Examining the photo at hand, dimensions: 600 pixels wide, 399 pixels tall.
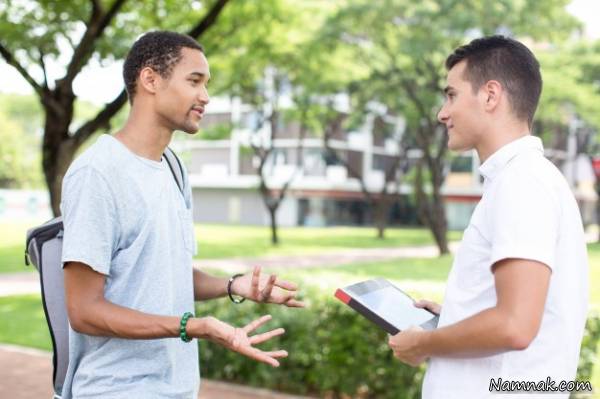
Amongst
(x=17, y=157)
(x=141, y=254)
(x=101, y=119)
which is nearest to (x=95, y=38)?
(x=101, y=119)

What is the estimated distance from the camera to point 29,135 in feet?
188

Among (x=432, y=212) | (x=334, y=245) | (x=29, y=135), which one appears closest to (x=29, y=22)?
(x=432, y=212)

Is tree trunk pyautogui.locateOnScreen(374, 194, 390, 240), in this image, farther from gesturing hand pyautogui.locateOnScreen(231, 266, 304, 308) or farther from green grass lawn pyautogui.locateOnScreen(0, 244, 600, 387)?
gesturing hand pyautogui.locateOnScreen(231, 266, 304, 308)

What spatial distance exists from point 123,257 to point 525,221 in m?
1.08

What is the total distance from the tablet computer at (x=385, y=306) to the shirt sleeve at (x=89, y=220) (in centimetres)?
64

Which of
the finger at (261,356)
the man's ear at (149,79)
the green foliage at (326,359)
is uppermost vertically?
the man's ear at (149,79)

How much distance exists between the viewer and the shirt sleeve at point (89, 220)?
1.94 m

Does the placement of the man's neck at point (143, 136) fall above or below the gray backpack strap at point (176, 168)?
above

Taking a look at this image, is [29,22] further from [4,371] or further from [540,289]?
[540,289]

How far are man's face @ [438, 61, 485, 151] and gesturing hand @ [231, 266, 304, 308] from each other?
2.34ft

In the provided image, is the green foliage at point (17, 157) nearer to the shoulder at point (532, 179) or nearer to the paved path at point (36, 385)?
the paved path at point (36, 385)

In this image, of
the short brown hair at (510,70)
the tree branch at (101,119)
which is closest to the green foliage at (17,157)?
the tree branch at (101,119)

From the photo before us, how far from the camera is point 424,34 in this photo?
1906 cm

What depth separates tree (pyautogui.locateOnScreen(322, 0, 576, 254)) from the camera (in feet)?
58.5
